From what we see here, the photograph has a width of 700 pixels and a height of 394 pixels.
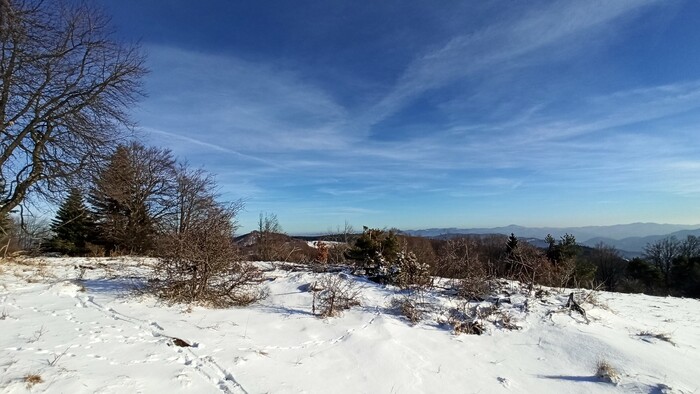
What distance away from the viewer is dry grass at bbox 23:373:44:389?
10.9 ft

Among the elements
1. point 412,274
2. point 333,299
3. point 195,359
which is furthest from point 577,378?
point 195,359

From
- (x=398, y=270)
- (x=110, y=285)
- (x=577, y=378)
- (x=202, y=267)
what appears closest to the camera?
(x=577, y=378)

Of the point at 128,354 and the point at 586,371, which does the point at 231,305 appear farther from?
the point at 586,371

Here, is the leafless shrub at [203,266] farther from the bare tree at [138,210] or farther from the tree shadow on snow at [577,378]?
the bare tree at [138,210]

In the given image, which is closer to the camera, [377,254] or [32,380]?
[32,380]

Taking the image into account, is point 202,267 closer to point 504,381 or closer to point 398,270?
point 398,270

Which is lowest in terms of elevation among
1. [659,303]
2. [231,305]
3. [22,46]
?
[659,303]

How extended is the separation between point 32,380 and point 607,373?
5.97 m

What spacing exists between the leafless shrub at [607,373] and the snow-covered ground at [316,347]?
0.07 meters

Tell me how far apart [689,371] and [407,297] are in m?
4.18

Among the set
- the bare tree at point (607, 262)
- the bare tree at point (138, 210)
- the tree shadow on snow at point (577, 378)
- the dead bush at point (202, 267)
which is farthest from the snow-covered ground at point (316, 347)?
the bare tree at point (607, 262)

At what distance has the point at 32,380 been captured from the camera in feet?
11.1

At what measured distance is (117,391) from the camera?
11.4 ft

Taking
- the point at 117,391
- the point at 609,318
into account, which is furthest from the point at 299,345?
the point at 609,318
